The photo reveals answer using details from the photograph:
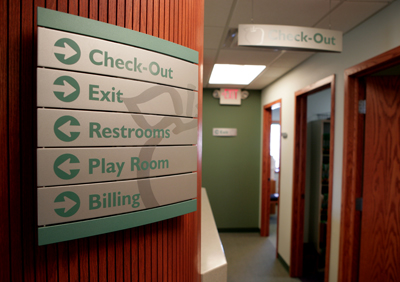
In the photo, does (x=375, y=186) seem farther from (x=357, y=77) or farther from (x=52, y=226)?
(x=52, y=226)

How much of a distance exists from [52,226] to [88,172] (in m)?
0.18

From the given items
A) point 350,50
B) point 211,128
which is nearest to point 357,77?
point 350,50

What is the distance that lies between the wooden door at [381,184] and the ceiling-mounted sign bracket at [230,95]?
2.80m

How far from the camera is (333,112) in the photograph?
236 centimetres

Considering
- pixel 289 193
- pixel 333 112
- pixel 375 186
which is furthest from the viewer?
pixel 289 193

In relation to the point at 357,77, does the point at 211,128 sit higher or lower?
lower

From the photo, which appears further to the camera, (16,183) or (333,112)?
(333,112)

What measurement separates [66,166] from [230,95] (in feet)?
14.1

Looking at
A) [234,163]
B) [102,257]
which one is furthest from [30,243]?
[234,163]

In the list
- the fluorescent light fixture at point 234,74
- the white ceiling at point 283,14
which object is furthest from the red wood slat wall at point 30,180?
the fluorescent light fixture at point 234,74

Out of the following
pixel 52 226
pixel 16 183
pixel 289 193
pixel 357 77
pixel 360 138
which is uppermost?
pixel 357 77

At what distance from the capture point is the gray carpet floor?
3.21 metres

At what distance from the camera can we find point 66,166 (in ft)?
2.22

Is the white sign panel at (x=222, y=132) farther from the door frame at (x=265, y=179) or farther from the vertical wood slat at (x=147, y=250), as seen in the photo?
the vertical wood slat at (x=147, y=250)
